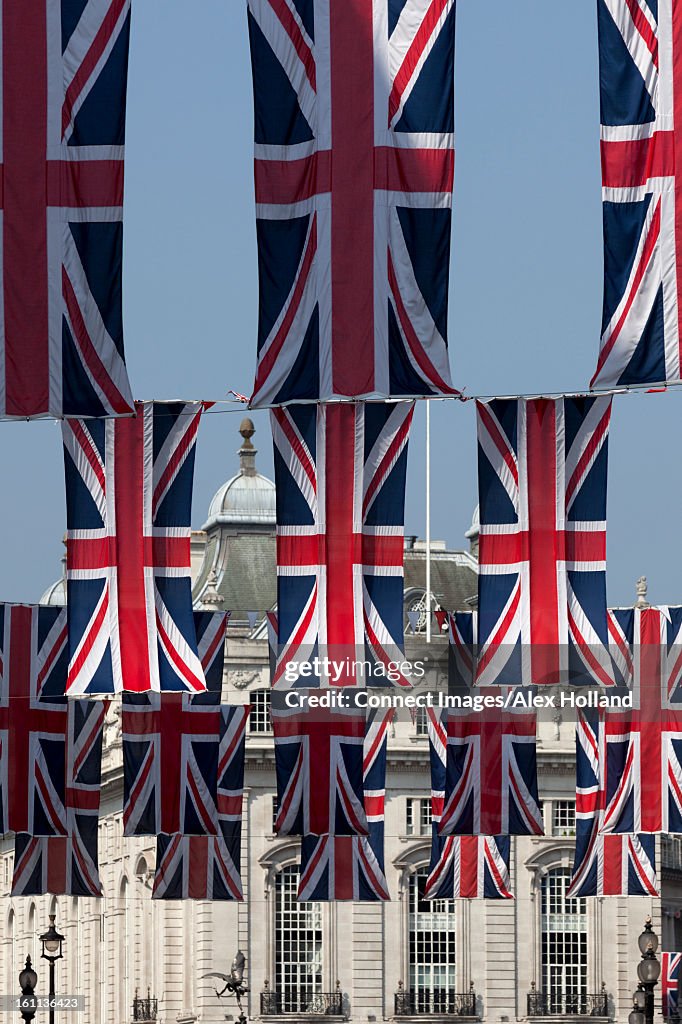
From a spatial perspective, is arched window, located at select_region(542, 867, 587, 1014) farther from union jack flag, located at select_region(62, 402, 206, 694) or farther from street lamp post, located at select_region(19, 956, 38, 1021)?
union jack flag, located at select_region(62, 402, 206, 694)

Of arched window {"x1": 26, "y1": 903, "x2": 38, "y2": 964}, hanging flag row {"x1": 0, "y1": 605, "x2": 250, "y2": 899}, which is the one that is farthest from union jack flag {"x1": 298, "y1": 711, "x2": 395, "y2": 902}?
arched window {"x1": 26, "y1": 903, "x2": 38, "y2": 964}

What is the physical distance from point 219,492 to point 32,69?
69272 mm

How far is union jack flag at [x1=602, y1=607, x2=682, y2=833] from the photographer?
46.8 m

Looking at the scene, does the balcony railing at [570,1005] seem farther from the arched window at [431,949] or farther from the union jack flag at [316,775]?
the union jack flag at [316,775]

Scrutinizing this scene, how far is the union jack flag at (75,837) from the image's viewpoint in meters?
46.0

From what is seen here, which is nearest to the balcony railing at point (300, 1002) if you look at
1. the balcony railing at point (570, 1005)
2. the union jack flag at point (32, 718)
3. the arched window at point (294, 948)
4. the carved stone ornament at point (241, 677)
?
the arched window at point (294, 948)

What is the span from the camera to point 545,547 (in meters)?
39.0

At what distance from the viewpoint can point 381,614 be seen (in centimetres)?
3884

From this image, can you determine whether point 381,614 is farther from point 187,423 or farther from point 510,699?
point 510,699

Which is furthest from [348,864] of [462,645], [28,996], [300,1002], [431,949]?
[431,949]

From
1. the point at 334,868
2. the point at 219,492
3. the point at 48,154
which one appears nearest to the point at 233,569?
the point at 219,492

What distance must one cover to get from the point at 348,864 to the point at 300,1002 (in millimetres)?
41482

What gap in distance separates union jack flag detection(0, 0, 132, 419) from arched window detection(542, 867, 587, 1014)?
191 feet

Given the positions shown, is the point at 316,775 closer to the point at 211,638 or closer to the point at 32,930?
the point at 211,638
